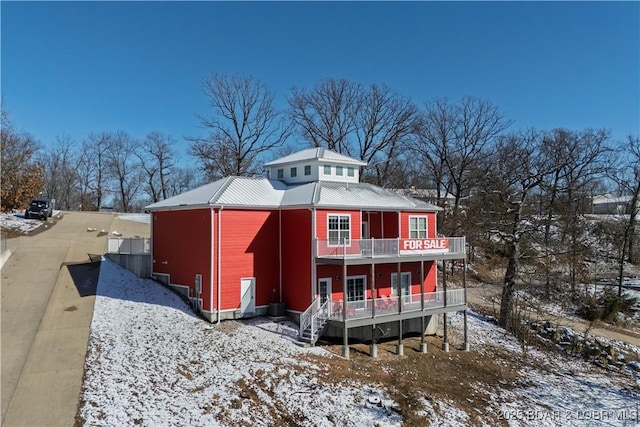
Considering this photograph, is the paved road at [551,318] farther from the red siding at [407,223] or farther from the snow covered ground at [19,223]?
the snow covered ground at [19,223]

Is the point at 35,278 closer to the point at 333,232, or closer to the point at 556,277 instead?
the point at 333,232

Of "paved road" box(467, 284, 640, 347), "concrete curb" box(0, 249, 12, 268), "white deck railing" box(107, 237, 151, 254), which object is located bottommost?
"paved road" box(467, 284, 640, 347)

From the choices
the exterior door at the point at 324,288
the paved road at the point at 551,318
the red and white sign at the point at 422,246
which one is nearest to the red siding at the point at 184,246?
the exterior door at the point at 324,288

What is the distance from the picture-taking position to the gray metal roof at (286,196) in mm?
20312

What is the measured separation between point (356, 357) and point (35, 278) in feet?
51.9

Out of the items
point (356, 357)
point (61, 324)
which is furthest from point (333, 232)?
point (61, 324)

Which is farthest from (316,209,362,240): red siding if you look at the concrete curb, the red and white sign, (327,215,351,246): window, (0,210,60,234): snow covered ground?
(0,210,60,234): snow covered ground

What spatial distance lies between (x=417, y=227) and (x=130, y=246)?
617 inches

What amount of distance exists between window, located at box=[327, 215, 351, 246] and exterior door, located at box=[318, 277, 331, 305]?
1.89 m

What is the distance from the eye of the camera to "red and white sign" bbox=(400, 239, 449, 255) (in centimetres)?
2013

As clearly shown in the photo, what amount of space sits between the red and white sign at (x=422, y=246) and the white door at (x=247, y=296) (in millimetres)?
6966

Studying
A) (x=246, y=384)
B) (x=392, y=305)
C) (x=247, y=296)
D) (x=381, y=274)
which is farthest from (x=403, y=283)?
(x=246, y=384)

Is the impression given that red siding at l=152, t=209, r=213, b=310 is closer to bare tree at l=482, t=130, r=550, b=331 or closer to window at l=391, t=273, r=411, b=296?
window at l=391, t=273, r=411, b=296

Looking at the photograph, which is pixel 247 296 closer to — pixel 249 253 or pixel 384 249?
pixel 249 253
